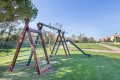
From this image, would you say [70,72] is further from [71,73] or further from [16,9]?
[16,9]

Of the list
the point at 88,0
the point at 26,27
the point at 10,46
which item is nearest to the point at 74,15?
the point at 88,0

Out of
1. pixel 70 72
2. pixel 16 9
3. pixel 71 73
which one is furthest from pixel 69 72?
pixel 16 9

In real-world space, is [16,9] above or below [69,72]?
above

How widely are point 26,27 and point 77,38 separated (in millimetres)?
76194

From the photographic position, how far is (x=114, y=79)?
7.28 metres

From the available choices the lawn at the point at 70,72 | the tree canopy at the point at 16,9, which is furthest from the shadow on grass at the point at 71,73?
the tree canopy at the point at 16,9

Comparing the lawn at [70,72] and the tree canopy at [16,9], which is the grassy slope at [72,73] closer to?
the lawn at [70,72]

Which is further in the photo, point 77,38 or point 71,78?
point 77,38

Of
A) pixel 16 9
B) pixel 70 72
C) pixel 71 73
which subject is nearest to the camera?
pixel 71 73

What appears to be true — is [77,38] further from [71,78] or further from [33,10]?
[71,78]

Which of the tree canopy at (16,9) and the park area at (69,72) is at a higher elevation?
the tree canopy at (16,9)

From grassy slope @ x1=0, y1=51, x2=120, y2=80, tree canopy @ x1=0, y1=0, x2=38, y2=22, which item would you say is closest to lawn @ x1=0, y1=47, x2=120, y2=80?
grassy slope @ x1=0, y1=51, x2=120, y2=80

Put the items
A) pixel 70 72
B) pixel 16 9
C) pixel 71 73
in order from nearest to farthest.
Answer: pixel 71 73
pixel 70 72
pixel 16 9

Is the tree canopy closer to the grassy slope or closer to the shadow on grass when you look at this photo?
the grassy slope
